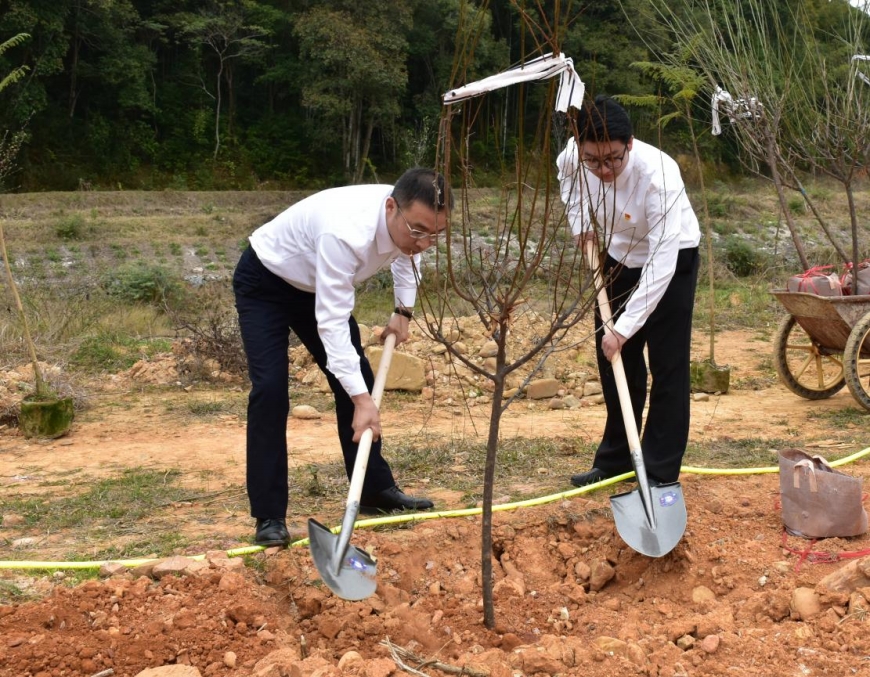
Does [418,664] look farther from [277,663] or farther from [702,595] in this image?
[702,595]

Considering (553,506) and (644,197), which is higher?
(644,197)

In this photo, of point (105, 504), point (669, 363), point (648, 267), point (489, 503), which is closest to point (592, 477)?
point (669, 363)

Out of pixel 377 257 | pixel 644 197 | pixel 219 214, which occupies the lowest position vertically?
pixel 219 214

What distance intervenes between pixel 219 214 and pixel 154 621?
22.3 metres

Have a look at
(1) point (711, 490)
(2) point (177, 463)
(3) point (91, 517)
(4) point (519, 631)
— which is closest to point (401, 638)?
(4) point (519, 631)

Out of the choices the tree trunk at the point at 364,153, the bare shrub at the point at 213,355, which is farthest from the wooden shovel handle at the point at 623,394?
the tree trunk at the point at 364,153

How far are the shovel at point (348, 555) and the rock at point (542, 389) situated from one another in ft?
17.2

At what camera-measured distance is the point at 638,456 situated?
358cm

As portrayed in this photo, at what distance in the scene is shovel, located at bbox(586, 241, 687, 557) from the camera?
348cm

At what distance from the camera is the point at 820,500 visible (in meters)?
3.59

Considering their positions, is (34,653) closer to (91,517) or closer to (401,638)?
(401,638)

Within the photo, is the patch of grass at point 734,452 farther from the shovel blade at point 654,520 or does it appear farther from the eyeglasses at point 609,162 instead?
the eyeglasses at point 609,162

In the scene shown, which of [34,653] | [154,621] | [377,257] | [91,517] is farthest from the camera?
[91,517]

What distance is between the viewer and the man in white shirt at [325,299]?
3.27 metres
